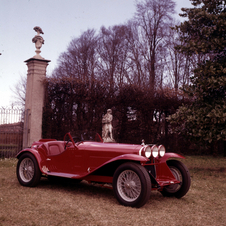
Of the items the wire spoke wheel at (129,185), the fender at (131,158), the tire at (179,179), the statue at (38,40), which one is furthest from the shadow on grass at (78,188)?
the statue at (38,40)

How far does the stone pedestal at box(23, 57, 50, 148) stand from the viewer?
1208 cm

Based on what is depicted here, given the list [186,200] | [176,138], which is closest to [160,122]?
[176,138]

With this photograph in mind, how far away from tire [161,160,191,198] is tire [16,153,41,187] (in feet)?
8.70

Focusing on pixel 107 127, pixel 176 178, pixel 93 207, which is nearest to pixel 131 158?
pixel 93 207

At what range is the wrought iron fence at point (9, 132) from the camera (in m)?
11.3

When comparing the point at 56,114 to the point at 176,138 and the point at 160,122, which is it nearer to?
the point at 160,122

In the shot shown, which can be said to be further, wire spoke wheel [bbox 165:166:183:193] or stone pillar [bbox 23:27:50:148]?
stone pillar [bbox 23:27:50:148]

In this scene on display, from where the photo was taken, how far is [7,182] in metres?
6.45

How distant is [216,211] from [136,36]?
2098 centimetres

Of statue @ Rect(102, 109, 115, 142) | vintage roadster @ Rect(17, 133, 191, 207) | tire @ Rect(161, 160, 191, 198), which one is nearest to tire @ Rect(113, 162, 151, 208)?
vintage roadster @ Rect(17, 133, 191, 207)

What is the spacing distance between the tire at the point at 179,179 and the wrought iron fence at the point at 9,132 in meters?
7.91

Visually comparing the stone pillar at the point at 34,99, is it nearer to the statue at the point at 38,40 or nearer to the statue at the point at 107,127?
the statue at the point at 38,40

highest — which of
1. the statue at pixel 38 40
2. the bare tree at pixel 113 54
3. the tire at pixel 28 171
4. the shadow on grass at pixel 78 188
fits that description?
the bare tree at pixel 113 54

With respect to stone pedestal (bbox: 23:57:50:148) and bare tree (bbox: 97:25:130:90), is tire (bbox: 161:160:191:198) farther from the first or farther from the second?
bare tree (bbox: 97:25:130:90)
